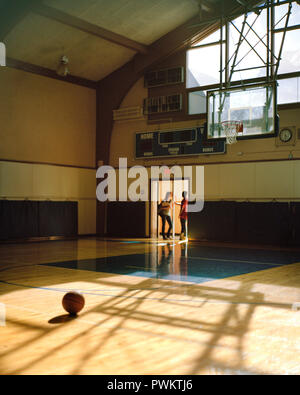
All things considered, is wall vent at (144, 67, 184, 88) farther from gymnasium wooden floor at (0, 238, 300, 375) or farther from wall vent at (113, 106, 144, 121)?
gymnasium wooden floor at (0, 238, 300, 375)

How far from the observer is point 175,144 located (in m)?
16.9

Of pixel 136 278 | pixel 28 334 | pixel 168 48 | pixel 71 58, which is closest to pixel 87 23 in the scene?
pixel 71 58

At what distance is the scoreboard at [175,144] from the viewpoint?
16.1 meters

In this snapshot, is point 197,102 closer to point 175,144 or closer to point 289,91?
point 175,144

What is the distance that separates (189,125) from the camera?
1661 centimetres

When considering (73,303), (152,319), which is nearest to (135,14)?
(73,303)

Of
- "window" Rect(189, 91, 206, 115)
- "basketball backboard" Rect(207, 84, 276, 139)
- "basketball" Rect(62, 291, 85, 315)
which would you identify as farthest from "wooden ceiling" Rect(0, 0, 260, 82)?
"basketball" Rect(62, 291, 85, 315)

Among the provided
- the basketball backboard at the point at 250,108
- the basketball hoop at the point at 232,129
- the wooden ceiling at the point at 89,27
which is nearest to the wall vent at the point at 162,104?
the wooden ceiling at the point at 89,27

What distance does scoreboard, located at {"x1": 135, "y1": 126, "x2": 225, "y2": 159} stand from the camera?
1614 cm

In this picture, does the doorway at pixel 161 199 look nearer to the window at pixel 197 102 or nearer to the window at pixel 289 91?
the window at pixel 197 102

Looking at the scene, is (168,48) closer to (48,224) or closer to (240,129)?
(240,129)

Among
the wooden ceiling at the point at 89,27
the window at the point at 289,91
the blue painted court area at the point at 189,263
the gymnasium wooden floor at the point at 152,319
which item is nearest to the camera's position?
the gymnasium wooden floor at the point at 152,319

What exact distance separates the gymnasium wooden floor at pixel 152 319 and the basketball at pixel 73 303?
98 millimetres

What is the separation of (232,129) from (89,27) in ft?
19.4
